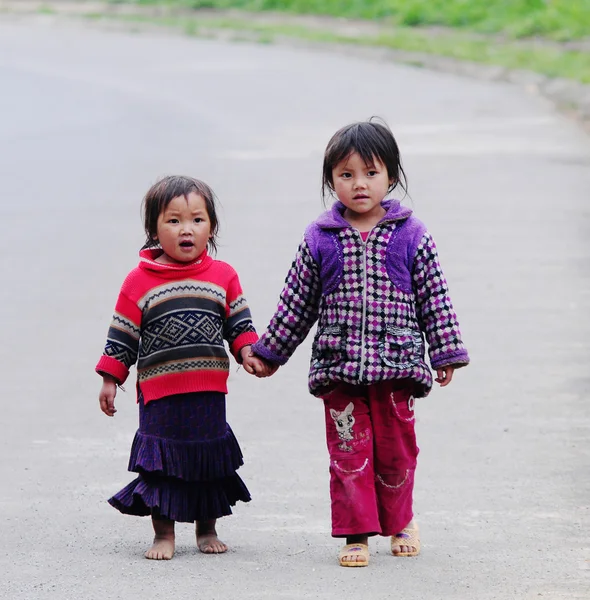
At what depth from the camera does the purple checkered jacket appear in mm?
4629

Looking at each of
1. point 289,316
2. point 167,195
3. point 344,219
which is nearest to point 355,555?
point 289,316

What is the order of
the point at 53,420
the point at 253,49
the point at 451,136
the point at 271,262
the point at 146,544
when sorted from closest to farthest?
1. the point at 146,544
2. the point at 53,420
3. the point at 271,262
4. the point at 451,136
5. the point at 253,49

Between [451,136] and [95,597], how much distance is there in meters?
12.5

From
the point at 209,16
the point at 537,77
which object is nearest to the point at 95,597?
the point at 537,77

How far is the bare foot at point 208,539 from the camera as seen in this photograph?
4.82 m

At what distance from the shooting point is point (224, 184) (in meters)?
13.2

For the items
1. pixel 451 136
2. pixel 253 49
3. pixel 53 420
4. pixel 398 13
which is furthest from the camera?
pixel 398 13

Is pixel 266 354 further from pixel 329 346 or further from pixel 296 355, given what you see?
pixel 296 355

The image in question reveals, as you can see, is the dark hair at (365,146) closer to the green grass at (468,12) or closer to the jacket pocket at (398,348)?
the jacket pocket at (398,348)

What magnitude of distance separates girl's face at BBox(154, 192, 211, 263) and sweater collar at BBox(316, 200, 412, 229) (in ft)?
1.16

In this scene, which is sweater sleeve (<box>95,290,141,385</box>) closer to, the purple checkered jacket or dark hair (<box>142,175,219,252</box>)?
dark hair (<box>142,175,219,252</box>)

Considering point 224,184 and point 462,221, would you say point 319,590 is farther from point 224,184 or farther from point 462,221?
point 224,184

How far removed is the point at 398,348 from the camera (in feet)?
15.2

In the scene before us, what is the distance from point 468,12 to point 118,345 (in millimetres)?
28310
